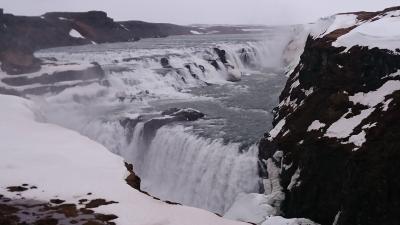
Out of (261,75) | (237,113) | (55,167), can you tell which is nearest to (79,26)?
(261,75)

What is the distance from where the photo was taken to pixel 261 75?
74250 mm

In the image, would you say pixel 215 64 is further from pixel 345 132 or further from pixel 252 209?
pixel 345 132

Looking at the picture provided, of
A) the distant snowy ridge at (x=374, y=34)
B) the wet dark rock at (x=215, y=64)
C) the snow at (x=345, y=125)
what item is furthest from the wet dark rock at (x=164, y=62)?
the snow at (x=345, y=125)

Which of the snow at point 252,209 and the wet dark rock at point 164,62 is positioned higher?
the wet dark rock at point 164,62

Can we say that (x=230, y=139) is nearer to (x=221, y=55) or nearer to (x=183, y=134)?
(x=183, y=134)

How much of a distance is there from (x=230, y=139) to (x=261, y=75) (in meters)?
40.9

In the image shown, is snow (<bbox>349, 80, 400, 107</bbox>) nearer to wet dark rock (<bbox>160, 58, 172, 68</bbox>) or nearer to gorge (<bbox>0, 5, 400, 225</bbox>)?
gorge (<bbox>0, 5, 400, 225</bbox>)

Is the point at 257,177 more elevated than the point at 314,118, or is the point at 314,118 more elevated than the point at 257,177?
the point at 314,118

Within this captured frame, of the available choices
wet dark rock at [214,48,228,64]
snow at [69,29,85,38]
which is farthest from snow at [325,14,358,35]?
snow at [69,29,85,38]

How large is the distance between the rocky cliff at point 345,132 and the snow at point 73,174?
4.90m

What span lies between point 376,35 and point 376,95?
5.27 m

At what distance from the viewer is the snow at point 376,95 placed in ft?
77.2

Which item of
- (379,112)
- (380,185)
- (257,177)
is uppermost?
(379,112)

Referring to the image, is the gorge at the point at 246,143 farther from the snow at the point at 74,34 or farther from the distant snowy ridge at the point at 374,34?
the snow at the point at 74,34
